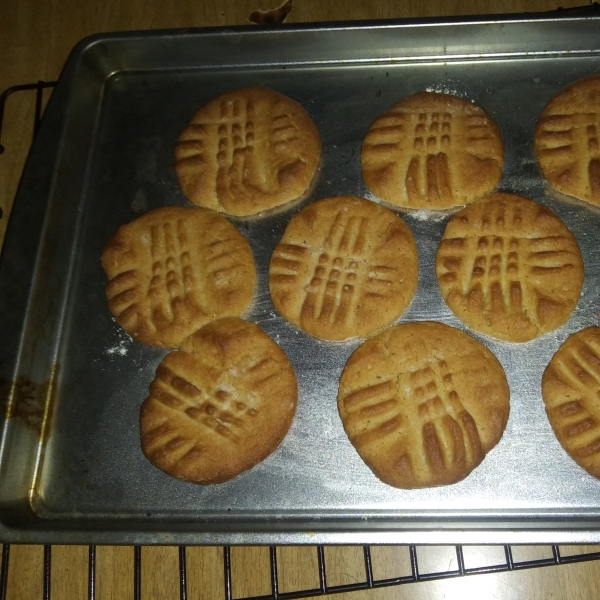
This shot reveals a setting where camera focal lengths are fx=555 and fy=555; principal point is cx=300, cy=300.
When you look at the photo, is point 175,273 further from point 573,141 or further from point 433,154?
point 573,141

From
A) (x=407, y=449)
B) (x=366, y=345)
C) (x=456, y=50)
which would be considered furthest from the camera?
(x=456, y=50)

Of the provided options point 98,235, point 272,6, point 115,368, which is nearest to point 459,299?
point 115,368

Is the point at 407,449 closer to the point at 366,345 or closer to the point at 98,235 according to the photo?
the point at 366,345

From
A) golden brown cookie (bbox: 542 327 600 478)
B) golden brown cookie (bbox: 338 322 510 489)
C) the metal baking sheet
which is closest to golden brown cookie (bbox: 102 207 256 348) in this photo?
the metal baking sheet

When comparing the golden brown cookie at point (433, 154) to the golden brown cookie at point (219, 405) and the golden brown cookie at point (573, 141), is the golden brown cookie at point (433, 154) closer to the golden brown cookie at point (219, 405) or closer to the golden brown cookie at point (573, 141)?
the golden brown cookie at point (573, 141)

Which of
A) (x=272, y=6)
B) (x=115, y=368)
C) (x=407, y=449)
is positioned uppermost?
(x=272, y=6)

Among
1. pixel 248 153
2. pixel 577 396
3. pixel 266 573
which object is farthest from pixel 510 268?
pixel 266 573

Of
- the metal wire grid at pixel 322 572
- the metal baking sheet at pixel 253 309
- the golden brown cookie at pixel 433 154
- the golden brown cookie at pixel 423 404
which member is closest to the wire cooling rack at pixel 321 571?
the metal wire grid at pixel 322 572
